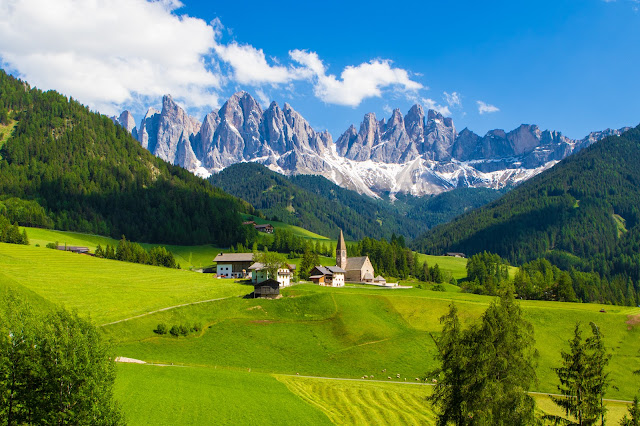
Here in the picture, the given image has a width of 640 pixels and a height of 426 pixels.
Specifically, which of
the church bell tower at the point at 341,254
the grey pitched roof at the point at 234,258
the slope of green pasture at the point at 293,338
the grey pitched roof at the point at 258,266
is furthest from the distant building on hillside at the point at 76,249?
the church bell tower at the point at 341,254

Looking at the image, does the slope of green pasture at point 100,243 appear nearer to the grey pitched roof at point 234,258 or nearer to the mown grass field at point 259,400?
the grey pitched roof at point 234,258

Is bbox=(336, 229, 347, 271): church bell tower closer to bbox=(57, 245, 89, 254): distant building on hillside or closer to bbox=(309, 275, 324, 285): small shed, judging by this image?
bbox=(309, 275, 324, 285): small shed

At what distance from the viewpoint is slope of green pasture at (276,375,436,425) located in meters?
41.9

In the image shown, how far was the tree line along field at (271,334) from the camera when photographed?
44250 mm

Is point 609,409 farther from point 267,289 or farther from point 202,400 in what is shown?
point 267,289

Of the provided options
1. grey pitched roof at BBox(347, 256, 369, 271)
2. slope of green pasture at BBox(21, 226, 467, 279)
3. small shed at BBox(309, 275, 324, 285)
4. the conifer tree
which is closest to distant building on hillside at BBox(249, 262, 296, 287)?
small shed at BBox(309, 275, 324, 285)

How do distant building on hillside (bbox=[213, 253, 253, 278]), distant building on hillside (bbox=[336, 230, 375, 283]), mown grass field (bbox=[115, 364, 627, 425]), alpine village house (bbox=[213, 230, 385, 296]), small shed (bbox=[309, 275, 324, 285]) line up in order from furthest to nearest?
distant building on hillside (bbox=[336, 230, 375, 283])
distant building on hillside (bbox=[213, 253, 253, 278])
small shed (bbox=[309, 275, 324, 285])
alpine village house (bbox=[213, 230, 385, 296])
mown grass field (bbox=[115, 364, 627, 425])

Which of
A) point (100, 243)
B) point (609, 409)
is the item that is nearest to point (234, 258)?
point (100, 243)

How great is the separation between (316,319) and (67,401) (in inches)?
2358

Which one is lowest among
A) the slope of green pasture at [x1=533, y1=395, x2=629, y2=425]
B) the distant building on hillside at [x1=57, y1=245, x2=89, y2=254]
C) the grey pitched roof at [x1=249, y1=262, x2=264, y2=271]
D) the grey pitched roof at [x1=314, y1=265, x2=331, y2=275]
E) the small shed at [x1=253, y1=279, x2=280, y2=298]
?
the slope of green pasture at [x1=533, y1=395, x2=629, y2=425]

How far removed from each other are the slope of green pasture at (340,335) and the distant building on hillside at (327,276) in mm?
23042

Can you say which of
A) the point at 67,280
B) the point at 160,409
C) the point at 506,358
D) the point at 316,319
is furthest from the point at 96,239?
the point at 506,358

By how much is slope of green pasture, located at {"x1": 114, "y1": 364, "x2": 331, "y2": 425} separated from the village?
5702 cm

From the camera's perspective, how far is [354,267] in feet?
456
